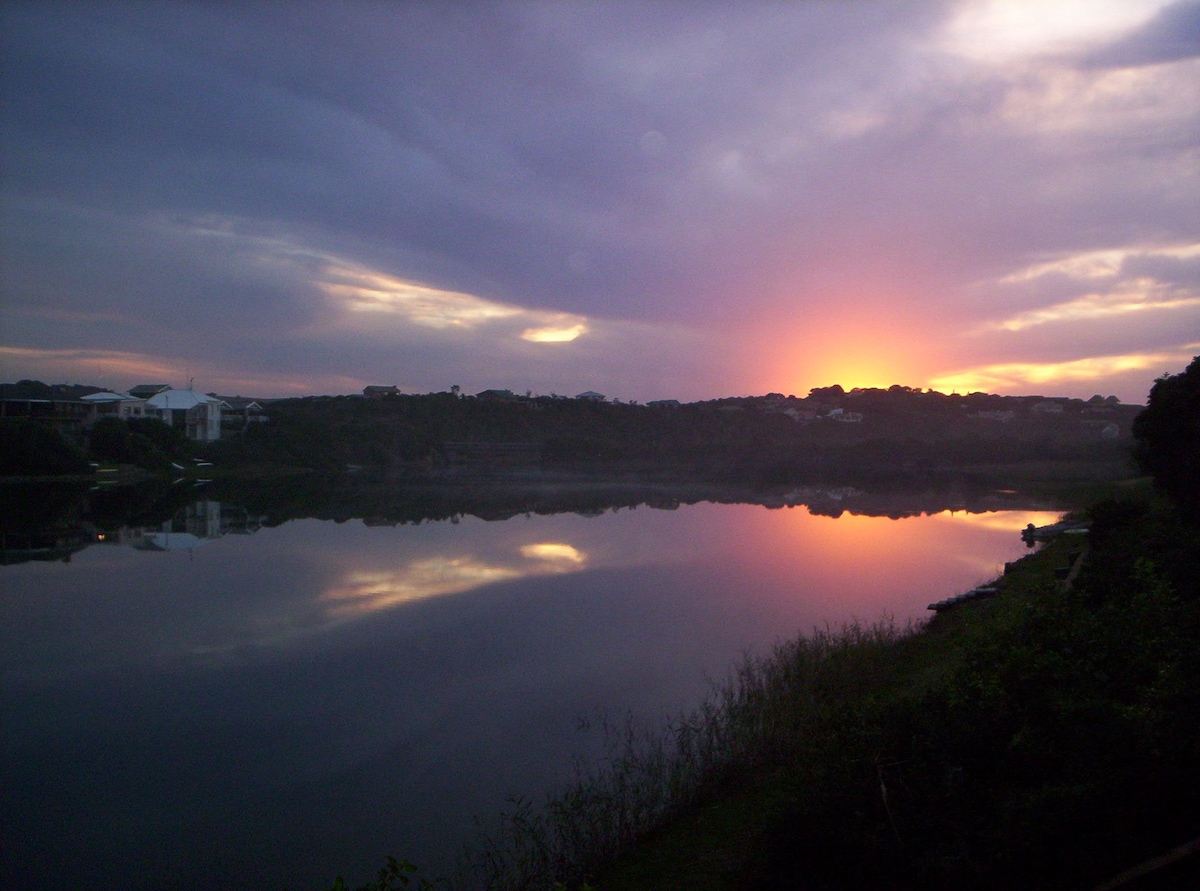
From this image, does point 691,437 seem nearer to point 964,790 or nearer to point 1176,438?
point 1176,438

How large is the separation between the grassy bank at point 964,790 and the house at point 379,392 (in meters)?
84.9

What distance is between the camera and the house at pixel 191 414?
69.5 m

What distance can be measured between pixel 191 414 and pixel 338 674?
213ft

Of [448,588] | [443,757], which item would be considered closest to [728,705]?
[443,757]

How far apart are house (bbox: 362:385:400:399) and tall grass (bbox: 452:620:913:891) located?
8187 centimetres

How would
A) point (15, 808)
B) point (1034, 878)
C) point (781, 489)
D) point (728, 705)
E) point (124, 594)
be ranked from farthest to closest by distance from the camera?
1. point (781, 489)
2. point (124, 594)
3. point (728, 705)
4. point (15, 808)
5. point (1034, 878)

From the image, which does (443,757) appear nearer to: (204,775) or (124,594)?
(204,775)

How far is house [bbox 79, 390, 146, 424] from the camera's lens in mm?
66438

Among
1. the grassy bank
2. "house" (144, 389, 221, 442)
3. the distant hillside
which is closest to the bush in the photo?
the distant hillside

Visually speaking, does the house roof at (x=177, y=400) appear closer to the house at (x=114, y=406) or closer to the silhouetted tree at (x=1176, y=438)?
the house at (x=114, y=406)

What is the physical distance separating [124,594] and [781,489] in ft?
134

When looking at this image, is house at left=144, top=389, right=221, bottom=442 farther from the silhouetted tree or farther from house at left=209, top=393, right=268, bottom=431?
the silhouetted tree

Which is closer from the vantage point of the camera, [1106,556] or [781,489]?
[1106,556]

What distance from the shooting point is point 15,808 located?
8.57m
